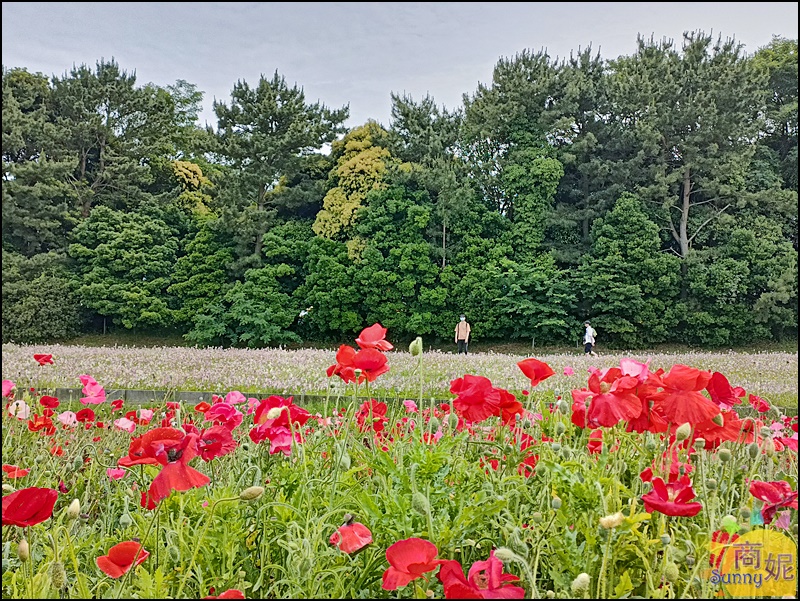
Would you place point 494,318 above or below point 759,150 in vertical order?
below

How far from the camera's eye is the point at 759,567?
1.93 feet

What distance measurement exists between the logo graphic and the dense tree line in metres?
9.06

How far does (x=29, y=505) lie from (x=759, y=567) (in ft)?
2.60

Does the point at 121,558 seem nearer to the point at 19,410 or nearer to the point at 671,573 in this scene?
the point at 671,573

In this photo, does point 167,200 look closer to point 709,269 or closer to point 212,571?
point 709,269

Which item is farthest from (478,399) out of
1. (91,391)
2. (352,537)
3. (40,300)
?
(40,300)

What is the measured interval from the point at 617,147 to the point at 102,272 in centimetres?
1098

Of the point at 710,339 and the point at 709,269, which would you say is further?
the point at 709,269

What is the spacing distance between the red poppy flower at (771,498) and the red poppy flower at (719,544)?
47 millimetres

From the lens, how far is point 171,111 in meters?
15.8

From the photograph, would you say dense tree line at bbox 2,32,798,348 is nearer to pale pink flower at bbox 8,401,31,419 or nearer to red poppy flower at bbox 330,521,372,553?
pale pink flower at bbox 8,401,31,419

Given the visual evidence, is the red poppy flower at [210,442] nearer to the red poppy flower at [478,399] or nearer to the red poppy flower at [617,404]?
the red poppy flower at [478,399]

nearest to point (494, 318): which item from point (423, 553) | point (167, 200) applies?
point (167, 200)

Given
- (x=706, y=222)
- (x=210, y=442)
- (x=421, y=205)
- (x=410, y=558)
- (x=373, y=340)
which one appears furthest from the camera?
(x=421, y=205)
